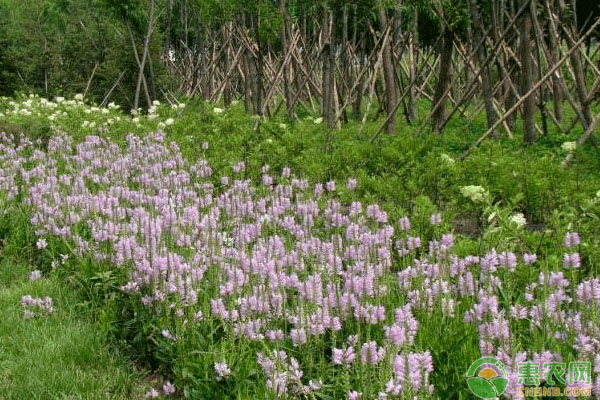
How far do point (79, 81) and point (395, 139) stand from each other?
778 inches

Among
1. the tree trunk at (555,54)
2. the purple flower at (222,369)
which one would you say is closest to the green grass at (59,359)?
the purple flower at (222,369)

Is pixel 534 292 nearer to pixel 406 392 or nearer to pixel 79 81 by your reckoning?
pixel 406 392

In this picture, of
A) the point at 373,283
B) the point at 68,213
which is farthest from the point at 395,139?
the point at 373,283

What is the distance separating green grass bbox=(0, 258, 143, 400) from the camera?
3482 millimetres

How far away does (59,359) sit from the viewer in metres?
3.75

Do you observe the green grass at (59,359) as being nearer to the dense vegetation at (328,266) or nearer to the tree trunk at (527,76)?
the dense vegetation at (328,266)

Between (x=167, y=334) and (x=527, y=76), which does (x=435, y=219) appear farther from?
(x=527, y=76)

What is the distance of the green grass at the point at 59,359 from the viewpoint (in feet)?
11.4

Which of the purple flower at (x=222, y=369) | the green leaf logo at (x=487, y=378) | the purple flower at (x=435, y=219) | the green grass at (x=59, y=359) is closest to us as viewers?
the green leaf logo at (x=487, y=378)

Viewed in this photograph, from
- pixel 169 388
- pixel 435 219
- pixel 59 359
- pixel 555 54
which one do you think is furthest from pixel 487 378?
pixel 555 54

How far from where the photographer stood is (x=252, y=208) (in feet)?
18.2

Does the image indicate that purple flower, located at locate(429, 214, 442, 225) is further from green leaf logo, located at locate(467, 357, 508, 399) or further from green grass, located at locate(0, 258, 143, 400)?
green grass, located at locate(0, 258, 143, 400)

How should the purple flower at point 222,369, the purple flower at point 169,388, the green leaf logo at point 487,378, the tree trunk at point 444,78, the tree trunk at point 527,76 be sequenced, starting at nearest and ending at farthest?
1. the green leaf logo at point 487,378
2. the purple flower at point 222,369
3. the purple flower at point 169,388
4. the tree trunk at point 527,76
5. the tree trunk at point 444,78

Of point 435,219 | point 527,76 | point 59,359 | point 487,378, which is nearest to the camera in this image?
point 487,378
